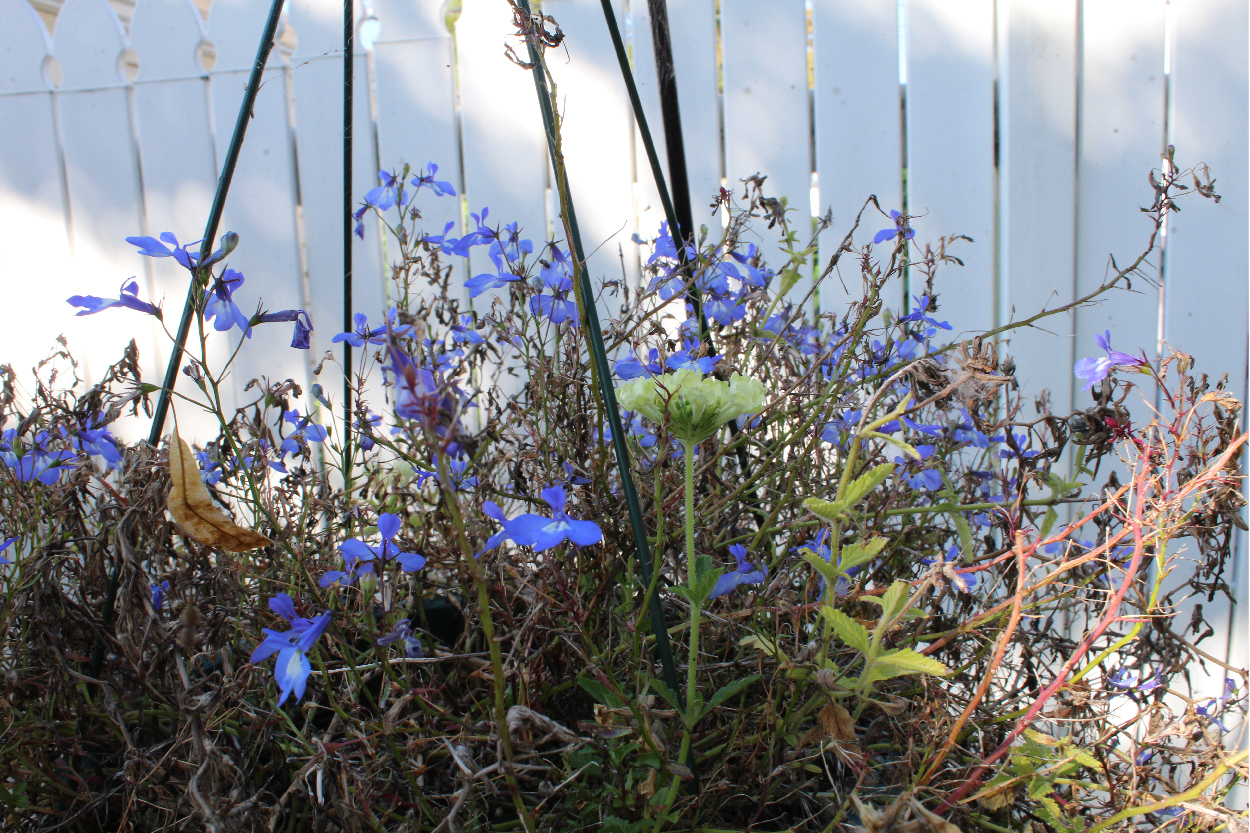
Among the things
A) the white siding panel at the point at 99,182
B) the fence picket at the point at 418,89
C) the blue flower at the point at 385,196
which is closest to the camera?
the blue flower at the point at 385,196

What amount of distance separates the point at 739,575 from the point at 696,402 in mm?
194

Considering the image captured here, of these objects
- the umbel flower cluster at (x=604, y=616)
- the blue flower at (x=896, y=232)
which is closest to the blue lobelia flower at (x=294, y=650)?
the umbel flower cluster at (x=604, y=616)

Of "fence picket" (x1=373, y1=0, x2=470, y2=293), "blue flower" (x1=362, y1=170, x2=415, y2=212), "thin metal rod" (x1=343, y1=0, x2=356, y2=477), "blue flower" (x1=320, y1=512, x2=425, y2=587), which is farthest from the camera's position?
"fence picket" (x1=373, y1=0, x2=470, y2=293)

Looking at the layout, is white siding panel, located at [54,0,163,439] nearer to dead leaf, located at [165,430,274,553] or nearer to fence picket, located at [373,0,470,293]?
fence picket, located at [373,0,470,293]

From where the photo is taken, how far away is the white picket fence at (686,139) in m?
1.56

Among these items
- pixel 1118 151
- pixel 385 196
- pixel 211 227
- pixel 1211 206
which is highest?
pixel 1118 151

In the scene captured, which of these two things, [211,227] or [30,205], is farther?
[30,205]

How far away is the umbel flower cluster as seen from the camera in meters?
0.48

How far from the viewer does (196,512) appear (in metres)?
0.53

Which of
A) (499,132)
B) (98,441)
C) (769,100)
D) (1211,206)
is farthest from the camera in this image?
(499,132)

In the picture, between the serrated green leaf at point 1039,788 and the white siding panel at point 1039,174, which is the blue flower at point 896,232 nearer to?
the serrated green leaf at point 1039,788

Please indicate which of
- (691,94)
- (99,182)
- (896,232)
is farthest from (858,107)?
(99,182)

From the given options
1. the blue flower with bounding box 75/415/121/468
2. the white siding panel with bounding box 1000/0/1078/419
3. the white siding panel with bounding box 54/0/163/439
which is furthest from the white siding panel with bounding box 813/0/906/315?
the white siding panel with bounding box 54/0/163/439

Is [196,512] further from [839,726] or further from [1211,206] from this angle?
[1211,206]
